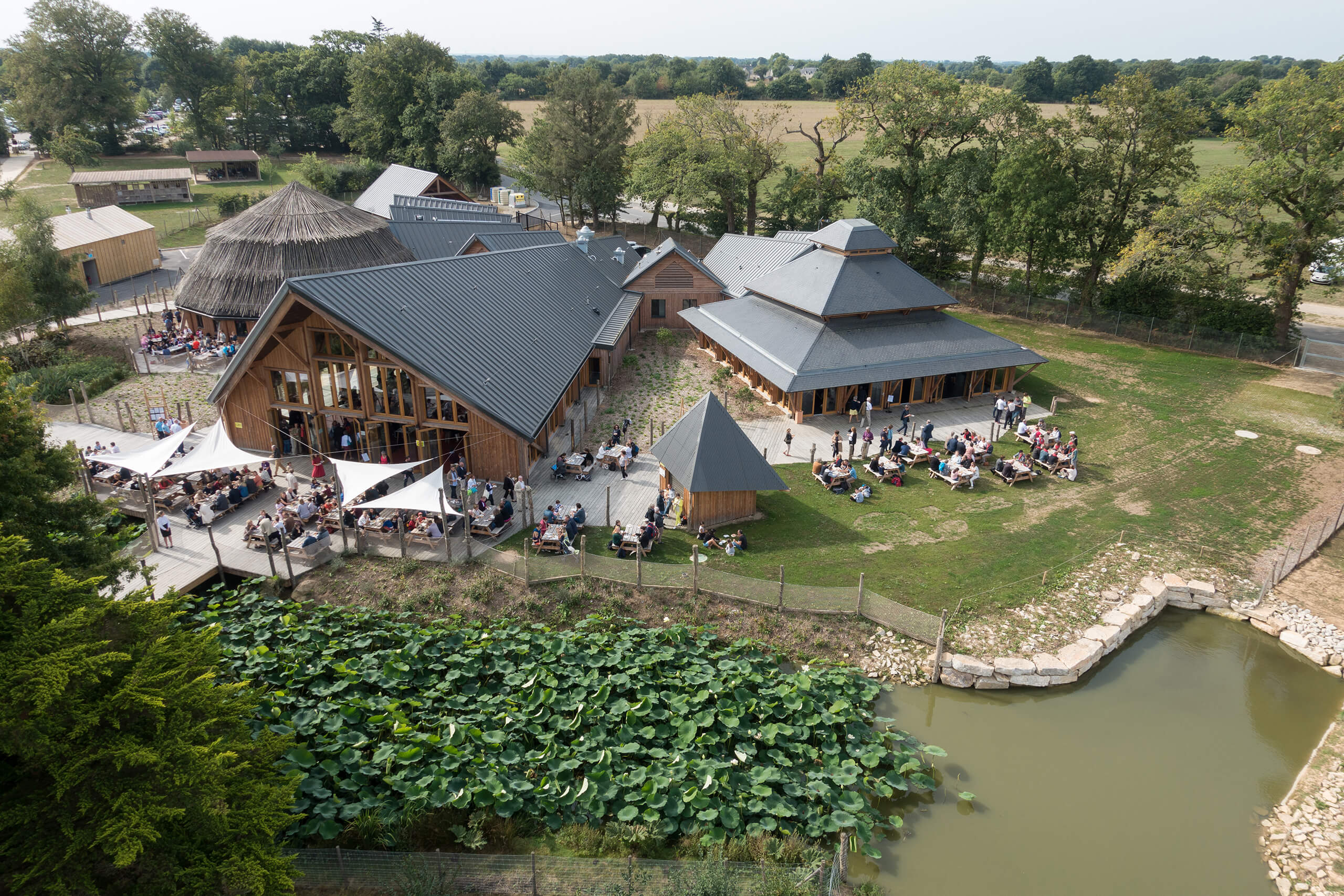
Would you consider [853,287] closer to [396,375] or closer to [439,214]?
[396,375]

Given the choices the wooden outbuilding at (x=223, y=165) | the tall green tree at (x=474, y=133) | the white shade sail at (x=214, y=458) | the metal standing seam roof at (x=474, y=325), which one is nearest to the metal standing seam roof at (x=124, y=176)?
the wooden outbuilding at (x=223, y=165)

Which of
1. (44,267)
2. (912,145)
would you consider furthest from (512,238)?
(912,145)

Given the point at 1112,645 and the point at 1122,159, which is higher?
the point at 1122,159

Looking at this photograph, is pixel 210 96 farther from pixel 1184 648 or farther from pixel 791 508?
pixel 1184 648

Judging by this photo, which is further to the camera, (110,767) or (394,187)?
(394,187)

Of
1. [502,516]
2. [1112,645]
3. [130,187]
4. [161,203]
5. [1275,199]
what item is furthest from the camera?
[161,203]

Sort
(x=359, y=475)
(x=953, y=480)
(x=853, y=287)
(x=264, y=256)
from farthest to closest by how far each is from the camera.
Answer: (x=264, y=256) < (x=853, y=287) < (x=953, y=480) < (x=359, y=475)

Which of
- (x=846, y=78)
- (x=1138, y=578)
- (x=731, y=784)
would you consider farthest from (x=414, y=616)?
(x=846, y=78)
